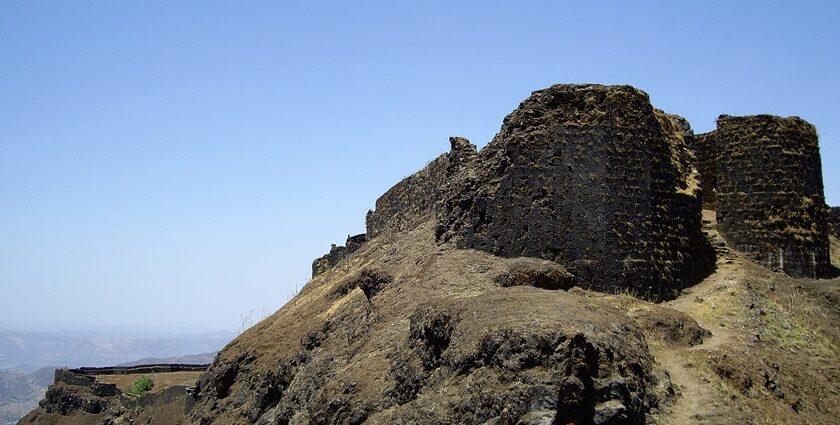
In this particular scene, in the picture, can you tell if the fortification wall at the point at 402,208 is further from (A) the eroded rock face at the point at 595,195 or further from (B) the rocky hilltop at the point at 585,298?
(A) the eroded rock face at the point at 595,195

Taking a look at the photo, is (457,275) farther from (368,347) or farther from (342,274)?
(342,274)

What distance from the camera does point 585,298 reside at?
1413 cm

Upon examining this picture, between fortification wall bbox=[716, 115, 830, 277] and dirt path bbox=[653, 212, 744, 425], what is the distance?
745 millimetres

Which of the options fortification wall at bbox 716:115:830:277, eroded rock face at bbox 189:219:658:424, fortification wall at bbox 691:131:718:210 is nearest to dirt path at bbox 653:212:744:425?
eroded rock face at bbox 189:219:658:424

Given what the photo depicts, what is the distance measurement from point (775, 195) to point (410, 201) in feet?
38.9

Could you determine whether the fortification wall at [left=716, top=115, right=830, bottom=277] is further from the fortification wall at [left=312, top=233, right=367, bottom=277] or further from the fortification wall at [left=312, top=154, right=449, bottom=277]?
the fortification wall at [left=312, top=233, right=367, bottom=277]

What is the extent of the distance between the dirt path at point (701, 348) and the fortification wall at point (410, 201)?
26.6 ft

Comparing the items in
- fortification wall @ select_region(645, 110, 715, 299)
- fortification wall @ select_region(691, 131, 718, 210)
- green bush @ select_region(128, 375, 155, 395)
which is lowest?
green bush @ select_region(128, 375, 155, 395)

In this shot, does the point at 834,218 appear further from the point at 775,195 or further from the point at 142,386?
the point at 142,386

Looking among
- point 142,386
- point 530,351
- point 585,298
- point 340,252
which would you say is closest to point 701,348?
point 585,298

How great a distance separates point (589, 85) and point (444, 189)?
222 inches

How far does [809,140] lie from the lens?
1955cm

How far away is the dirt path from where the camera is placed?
1149cm

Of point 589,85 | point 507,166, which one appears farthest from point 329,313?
point 589,85
